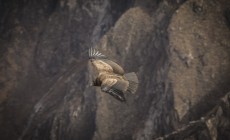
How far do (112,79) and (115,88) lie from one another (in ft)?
1.75

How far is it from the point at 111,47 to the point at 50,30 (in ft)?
27.4

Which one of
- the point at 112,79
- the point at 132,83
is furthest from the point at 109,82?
the point at 132,83

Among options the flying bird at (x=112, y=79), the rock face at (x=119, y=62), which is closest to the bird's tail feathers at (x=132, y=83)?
the flying bird at (x=112, y=79)

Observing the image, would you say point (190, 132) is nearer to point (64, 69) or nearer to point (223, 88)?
point (223, 88)

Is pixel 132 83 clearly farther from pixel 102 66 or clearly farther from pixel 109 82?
pixel 102 66

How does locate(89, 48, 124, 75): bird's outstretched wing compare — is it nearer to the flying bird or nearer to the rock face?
the flying bird

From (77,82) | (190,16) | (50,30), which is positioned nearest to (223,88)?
(190,16)

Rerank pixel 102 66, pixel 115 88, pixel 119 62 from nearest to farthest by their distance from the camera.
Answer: pixel 115 88, pixel 102 66, pixel 119 62

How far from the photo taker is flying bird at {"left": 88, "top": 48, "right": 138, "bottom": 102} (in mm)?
9031

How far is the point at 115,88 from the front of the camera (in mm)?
9039

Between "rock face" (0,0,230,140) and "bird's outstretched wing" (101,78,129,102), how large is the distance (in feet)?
23.4

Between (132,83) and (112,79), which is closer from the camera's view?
(112,79)

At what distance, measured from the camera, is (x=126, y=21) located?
22109 millimetres

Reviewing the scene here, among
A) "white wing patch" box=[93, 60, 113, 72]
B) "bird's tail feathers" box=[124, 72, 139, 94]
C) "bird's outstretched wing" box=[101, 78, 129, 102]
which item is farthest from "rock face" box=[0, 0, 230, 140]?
"bird's outstretched wing" box=[101, 78, 129, 102]
